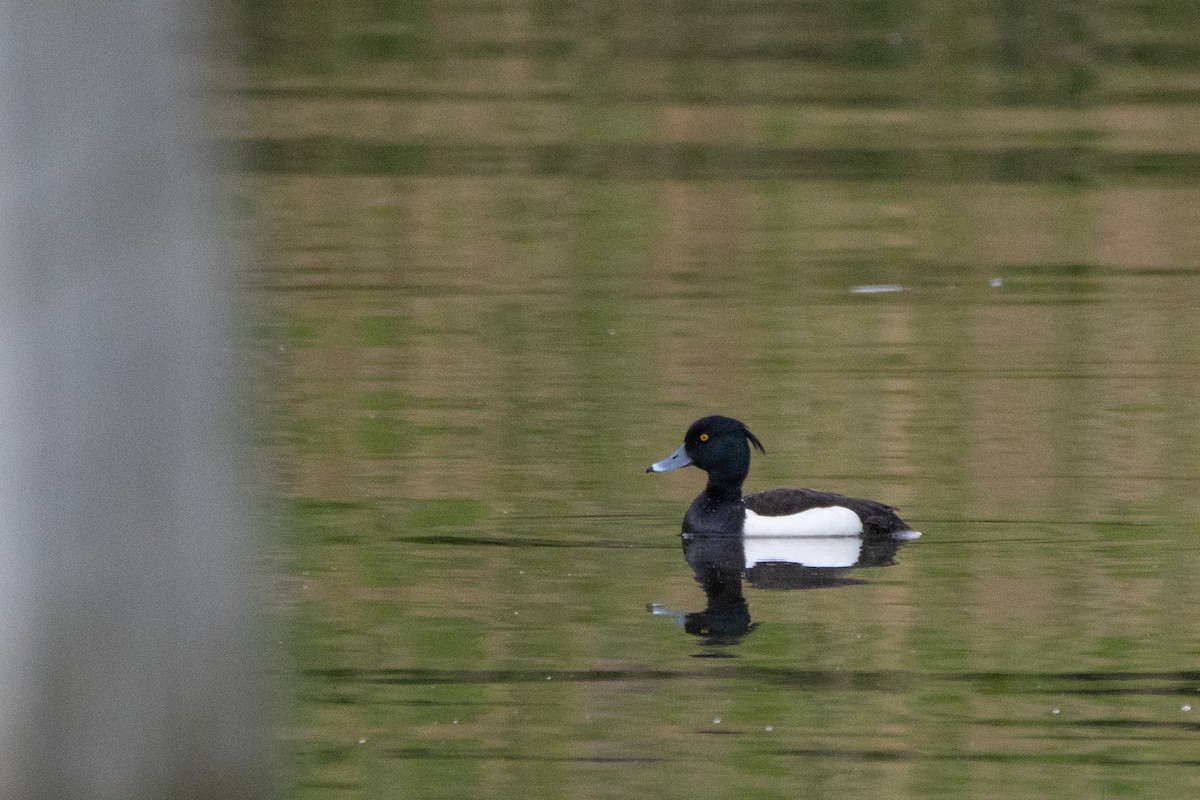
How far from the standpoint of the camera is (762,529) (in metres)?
7.61

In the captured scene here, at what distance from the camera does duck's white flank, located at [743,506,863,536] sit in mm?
7254

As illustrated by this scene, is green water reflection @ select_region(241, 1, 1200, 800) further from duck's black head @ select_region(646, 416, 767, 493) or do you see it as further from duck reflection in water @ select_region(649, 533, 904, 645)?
duck's black head @ select_region(646, 416, 767, 493)

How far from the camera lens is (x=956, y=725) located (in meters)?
5.52

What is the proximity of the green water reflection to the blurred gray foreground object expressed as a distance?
532 mm

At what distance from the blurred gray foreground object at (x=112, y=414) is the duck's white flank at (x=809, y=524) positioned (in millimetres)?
5979

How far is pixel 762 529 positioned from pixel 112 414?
6.38m

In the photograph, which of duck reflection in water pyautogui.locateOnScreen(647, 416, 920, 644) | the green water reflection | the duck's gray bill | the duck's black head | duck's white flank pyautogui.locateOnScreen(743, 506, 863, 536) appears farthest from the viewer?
the duck's gray bill

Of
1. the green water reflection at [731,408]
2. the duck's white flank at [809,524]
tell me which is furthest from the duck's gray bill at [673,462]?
the duck's white flank at [809,524]

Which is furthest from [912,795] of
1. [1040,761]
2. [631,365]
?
[631,365]

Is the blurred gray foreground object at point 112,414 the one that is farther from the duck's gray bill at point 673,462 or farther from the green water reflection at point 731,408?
the duck's gray bill at point 673,462

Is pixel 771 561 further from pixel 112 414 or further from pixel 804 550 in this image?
pixel 112 414

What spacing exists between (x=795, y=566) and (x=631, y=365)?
2.47 meters

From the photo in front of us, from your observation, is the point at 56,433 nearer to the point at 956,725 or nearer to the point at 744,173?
the point at 956,725

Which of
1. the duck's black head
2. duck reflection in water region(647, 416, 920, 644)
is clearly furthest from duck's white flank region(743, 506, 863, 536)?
the duck's black head
